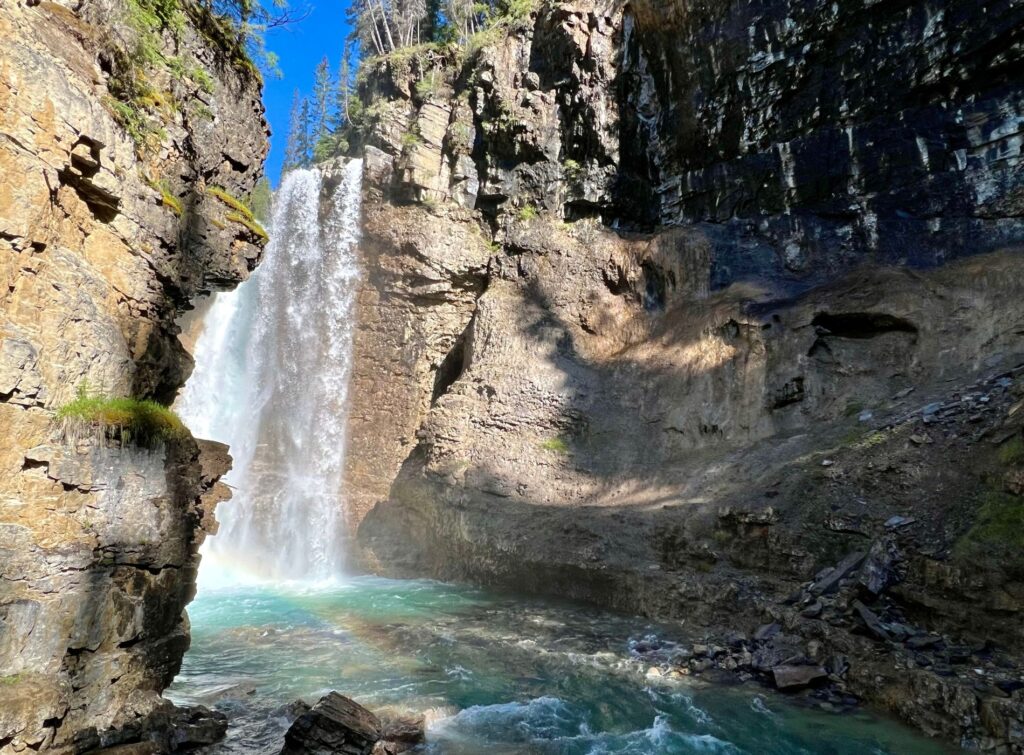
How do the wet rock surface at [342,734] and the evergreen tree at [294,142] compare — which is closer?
the wet rock surface at [342,734]

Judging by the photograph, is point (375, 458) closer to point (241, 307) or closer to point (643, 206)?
point (241, 307)

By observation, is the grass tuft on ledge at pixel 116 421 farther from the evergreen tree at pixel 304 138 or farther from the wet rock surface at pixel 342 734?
the evergreen tree at pixel 304 138

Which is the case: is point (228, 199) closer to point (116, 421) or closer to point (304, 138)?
point (116, 421)

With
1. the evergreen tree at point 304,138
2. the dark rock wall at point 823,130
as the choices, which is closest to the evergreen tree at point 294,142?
the evergreen tree at point 304,138

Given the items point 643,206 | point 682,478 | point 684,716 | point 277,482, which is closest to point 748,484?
point 682,478

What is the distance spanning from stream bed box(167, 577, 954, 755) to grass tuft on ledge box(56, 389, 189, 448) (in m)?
3.30

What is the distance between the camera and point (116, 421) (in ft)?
20.2

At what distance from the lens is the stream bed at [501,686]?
712cm

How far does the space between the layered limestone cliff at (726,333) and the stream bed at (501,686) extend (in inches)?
42.4

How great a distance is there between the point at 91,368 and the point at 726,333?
15095mm

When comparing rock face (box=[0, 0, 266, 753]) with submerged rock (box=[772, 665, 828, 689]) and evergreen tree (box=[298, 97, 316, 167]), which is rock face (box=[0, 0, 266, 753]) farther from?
evergreen tree (box=[298, 97, 316, 167])

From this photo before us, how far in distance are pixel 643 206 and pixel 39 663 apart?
68.0 feet

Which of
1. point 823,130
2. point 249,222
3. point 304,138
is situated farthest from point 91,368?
point 304,138

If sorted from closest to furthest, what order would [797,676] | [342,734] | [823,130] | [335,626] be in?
[342,734] → [797,676] → [335,626] → [823,130]
